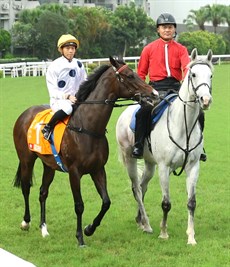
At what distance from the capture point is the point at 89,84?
6.81 meters

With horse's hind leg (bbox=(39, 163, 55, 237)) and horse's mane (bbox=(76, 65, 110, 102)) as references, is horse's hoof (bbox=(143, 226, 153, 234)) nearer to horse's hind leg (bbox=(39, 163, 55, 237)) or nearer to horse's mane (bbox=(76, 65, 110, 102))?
horse's hind leg (bbox=(39, 163, 55, 237))

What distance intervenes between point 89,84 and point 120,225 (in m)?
1.99

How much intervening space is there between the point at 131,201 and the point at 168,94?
7.56 feet

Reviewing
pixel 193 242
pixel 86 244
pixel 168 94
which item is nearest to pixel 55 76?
pixel 168 94

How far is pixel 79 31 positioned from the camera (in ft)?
192

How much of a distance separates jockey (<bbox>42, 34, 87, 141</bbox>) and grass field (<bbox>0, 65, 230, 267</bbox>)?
134 centimetres

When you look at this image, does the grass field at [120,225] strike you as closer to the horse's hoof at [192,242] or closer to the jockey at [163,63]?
the horse's hoof at [192,242]

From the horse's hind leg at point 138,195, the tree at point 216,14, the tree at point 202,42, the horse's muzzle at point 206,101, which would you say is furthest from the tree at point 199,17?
the horse's muzzle at point 206,101

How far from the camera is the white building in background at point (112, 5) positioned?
69.8m

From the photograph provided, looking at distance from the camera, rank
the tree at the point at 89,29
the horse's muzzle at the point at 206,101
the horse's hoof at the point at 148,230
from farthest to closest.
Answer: the tree at the point at 89,29 < the horse's hoof at the point at 148,230 < the horse's muzzle at the point at 206,101

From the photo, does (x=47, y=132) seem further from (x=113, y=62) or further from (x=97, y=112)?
(x=113, y=62)

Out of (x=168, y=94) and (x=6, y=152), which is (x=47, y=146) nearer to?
(x=168, y=94)

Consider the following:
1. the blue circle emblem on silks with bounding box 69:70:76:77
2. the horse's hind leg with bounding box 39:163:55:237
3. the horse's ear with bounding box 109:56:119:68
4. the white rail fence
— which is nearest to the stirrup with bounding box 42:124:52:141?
the blue circle emblem on silks with bounding box 69:70:76:77

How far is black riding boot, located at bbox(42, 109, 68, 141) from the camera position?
6.85m
